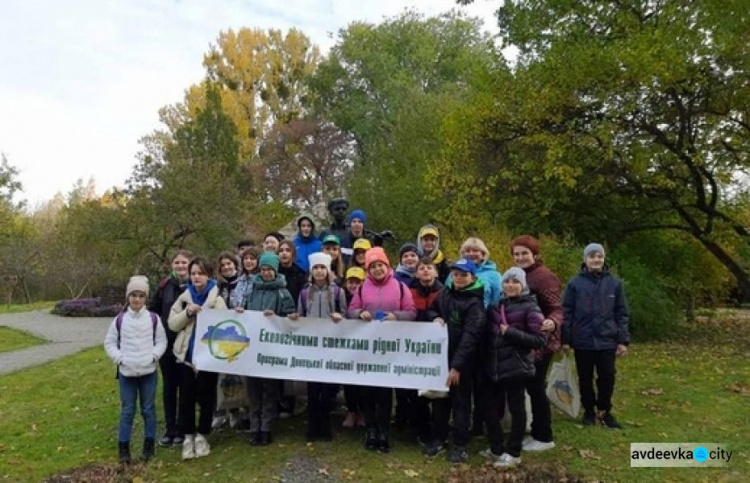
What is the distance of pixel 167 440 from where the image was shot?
621 cm

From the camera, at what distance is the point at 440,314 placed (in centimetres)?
567

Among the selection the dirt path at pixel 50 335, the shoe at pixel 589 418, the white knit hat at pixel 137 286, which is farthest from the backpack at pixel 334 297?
the dirt path at pixel 50 335

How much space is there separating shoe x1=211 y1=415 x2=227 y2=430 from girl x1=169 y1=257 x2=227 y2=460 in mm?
509

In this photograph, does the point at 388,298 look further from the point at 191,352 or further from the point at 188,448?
the point at 188,448

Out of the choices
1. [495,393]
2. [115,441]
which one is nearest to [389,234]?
[495,393]

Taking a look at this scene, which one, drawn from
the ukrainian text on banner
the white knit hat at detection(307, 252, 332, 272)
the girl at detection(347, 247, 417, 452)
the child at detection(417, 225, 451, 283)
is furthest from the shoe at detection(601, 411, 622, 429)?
the white knit hat at detection(307, 252, 332, 272)

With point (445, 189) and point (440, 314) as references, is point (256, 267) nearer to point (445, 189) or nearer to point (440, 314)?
point (440, 314)

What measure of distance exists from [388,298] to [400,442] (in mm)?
1463

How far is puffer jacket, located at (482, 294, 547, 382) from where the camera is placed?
5230 millimetres

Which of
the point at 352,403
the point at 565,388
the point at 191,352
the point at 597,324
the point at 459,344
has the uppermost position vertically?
the point at 597,324

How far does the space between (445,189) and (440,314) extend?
1027 centimetres

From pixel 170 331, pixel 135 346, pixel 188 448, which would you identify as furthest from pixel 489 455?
pixel 135 346

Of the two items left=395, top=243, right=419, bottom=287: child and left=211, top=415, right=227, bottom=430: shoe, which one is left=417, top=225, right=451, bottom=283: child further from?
left=211, top=415, right=227, bottom=430: shoe

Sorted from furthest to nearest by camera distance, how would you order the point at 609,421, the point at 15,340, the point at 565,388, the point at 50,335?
the point at 50,335
the point at 15,340
the point at 565,388
the point at 609,421
